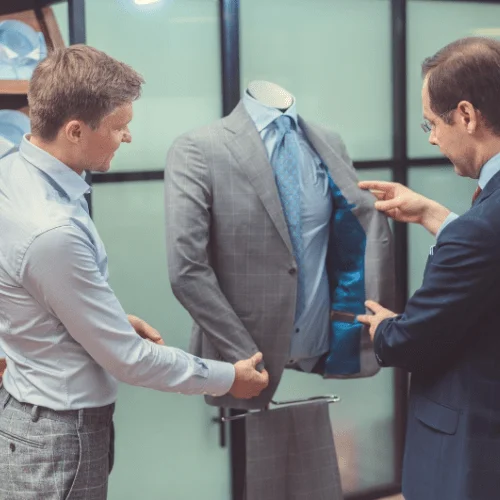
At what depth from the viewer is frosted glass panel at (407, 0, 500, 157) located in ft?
12.8

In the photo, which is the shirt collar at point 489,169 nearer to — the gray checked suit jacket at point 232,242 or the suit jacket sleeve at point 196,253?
the gray checked suit jacket at point 232,242

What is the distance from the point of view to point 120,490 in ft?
10.8

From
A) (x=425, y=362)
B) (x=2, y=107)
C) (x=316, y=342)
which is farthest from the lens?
(x=316, y=342)

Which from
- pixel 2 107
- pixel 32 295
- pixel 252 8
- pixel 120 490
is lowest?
pixel 120 490

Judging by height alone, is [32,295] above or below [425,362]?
above

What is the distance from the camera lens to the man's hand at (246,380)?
226 cm

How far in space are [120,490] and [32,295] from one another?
1751 mm

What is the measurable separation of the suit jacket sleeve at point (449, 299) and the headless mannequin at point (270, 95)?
0.94 m

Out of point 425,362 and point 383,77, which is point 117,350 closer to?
point 425,362

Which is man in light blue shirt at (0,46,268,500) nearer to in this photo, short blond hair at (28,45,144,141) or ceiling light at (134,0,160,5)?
short blond hair at (28,45,144,141)

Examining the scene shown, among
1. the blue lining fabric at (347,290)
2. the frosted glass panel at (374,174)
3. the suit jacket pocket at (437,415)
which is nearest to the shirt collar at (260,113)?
the blue lining fabric at (347,290)

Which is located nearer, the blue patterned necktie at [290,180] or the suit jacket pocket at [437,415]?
the suit jacket pocket at [437,415]

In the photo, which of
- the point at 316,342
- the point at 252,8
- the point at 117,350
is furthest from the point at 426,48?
the point at 117,350

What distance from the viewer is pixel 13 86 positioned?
2443 millimetres
